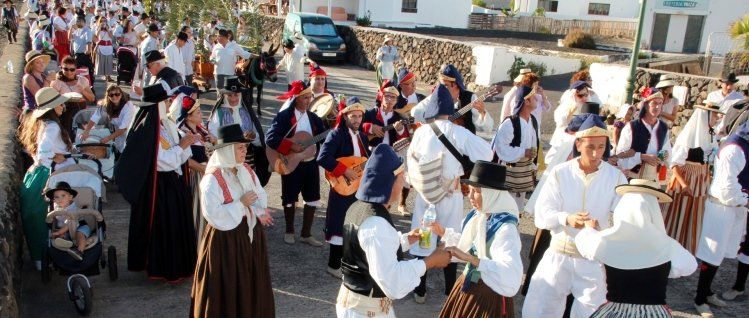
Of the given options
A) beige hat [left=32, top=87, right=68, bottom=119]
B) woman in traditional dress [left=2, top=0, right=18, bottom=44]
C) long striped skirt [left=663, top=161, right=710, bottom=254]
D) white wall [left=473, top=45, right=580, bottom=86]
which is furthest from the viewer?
woman in traditional dress [left=2, top=0, right=18, bottom=44]

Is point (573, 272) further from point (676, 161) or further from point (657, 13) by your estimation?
point (657, 13)

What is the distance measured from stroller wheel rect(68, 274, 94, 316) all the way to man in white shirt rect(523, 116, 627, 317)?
3535 mm

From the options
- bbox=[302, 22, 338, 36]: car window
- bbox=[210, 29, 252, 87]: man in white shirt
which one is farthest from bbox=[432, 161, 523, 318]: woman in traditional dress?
bbox=[302, 22, 338, 36]: car window

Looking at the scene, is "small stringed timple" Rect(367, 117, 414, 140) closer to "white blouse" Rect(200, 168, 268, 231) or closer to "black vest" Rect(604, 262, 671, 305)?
"white blouse" Rect(200, 168, 268, 231)

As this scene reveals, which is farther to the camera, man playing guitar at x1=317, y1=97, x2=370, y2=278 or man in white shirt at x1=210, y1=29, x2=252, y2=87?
man in white shirt at x1=210, y1=29, x2=252, y2=87

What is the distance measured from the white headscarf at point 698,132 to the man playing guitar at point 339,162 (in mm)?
3232

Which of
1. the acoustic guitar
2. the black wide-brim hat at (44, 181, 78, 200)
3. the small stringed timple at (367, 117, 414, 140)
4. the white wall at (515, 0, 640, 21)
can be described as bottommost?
the black wide-brim hat at (44, 181, 78, 200)

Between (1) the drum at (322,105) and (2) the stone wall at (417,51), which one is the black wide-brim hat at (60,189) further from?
(2) the stone wall at (417,51)

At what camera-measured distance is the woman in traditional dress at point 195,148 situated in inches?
250

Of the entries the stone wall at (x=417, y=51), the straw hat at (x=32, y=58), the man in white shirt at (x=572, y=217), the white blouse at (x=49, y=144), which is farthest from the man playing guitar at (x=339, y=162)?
the stone wall at (x=417, y=51)

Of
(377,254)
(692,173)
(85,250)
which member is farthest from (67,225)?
(692,173)

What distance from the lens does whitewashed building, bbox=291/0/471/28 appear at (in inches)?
1325

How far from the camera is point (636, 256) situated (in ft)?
11.5

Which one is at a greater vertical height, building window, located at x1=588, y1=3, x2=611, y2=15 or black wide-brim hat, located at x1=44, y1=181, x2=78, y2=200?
building window, located at x1=588, y1=3, x2=611, y2=15
